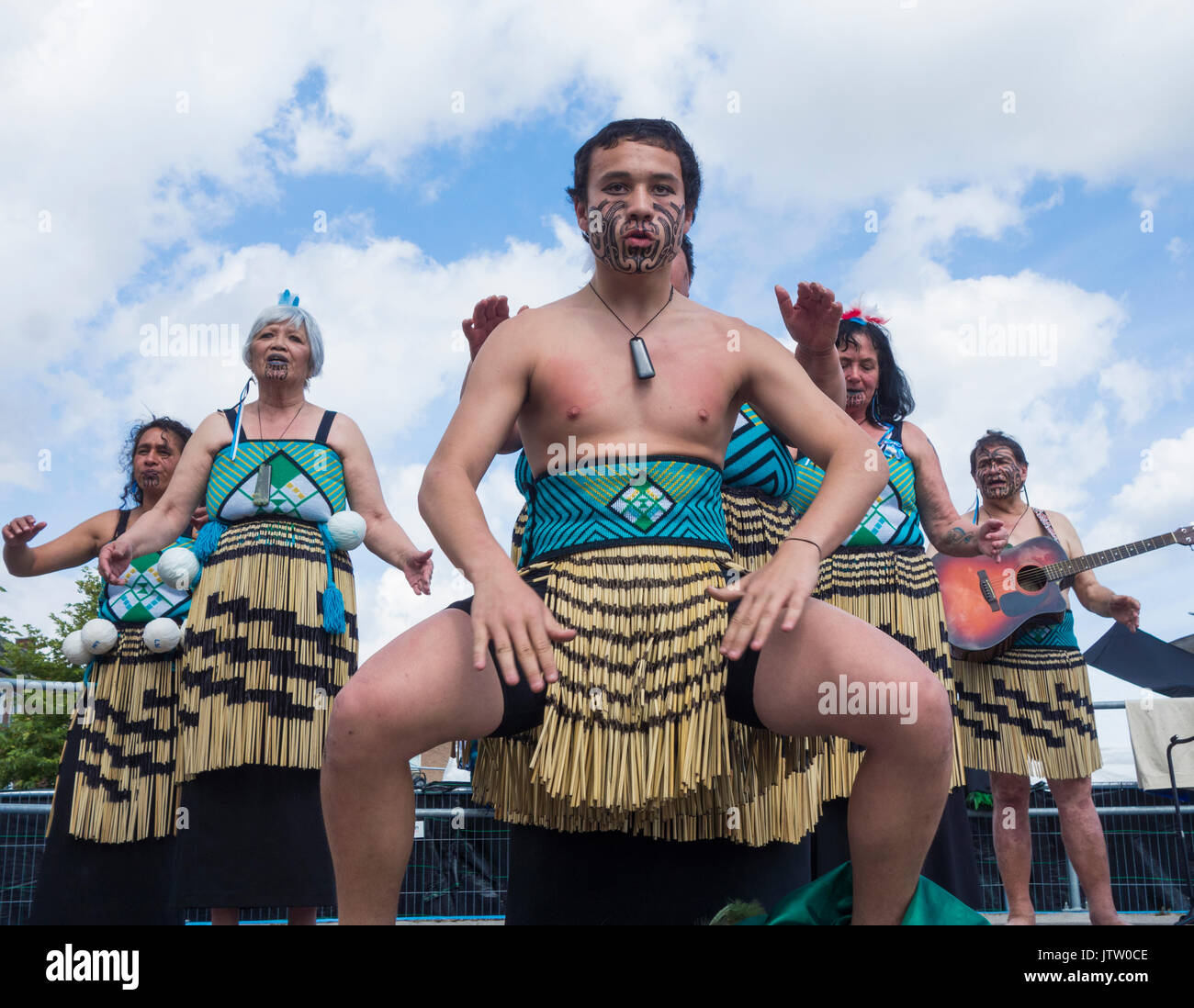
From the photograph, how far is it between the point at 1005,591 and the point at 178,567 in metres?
3.38

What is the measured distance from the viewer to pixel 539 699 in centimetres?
→ 185

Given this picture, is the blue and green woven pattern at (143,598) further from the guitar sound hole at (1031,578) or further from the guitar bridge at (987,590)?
the guitar sound hole at (1031,578)

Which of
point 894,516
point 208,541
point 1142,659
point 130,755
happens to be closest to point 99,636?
point 130,755

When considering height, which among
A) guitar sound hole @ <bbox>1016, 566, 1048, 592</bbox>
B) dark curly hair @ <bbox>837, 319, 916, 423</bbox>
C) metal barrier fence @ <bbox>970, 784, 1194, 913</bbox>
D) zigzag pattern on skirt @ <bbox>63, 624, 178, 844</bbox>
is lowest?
metal barrier fence @ <bbox>970, 784, 1194, 913</bbox>

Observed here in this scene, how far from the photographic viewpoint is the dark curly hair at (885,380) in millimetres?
4023

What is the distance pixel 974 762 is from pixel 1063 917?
221 cm

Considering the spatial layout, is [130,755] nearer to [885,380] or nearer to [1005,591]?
[885,380]

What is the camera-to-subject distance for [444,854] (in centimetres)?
638

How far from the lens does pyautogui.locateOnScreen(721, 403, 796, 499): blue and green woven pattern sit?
2.88 m

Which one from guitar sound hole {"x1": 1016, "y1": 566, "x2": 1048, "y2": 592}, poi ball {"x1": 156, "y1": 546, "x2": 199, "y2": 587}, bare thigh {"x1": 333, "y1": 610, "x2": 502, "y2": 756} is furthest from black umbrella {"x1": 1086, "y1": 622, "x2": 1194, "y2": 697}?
bare thigh {"x1": 333, "y1": 610, "x2": 502, "y2": 756}

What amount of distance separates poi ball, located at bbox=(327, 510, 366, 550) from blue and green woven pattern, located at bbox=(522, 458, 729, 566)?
1673mm

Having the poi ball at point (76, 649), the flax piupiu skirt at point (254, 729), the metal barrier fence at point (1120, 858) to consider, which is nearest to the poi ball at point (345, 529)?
the flax piupiu skirt at point (254, 729)

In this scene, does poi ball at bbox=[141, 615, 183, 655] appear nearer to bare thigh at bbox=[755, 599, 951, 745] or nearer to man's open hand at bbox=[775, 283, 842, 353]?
man's open hand at bbox=[775, 283, 842, 353]
